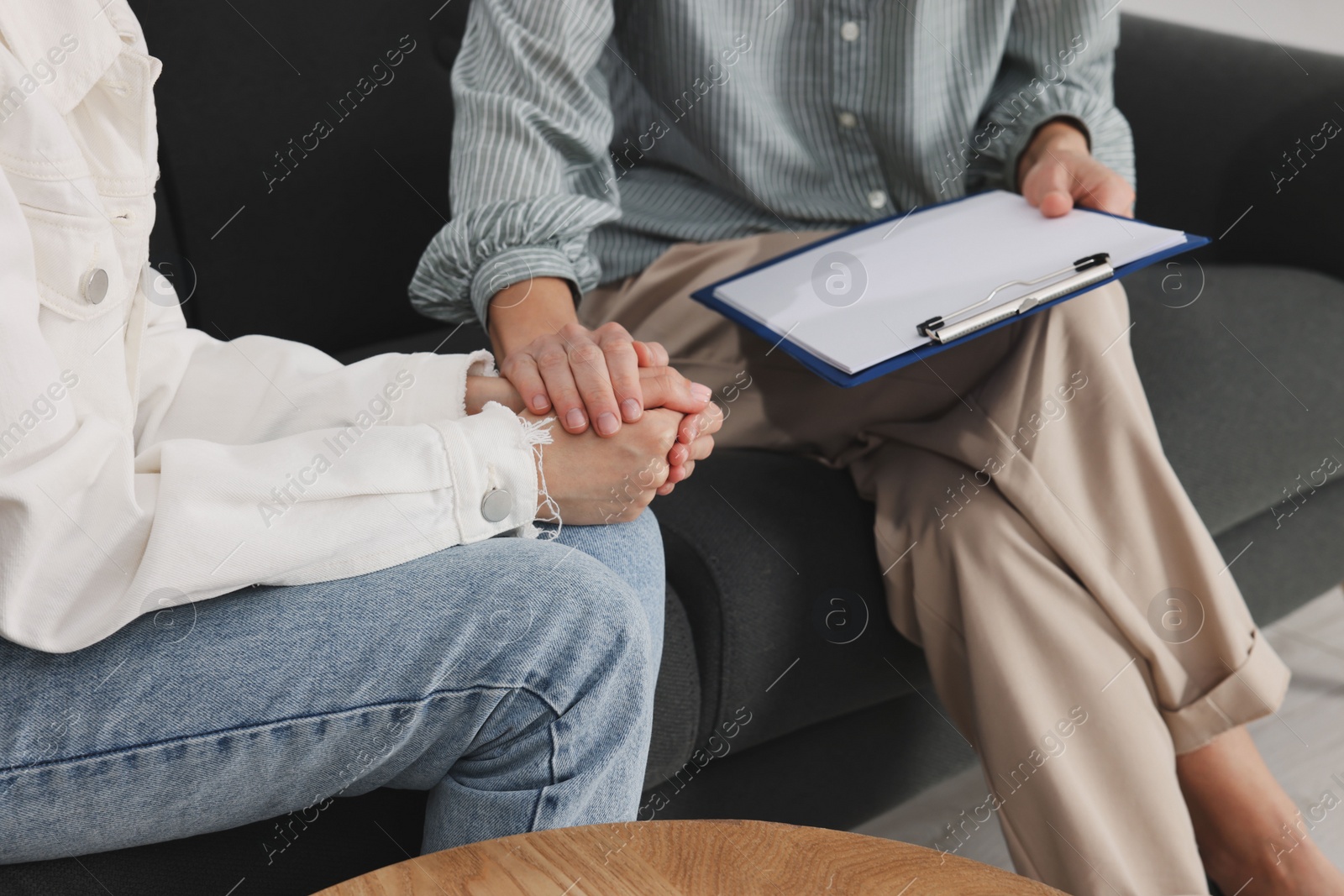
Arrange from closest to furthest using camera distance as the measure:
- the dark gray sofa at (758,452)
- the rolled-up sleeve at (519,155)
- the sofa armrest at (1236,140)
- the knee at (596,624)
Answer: the knee at (596,624) < the dark gray sofa at (758,452) < the rolled-up sleeve at (519,155) < the sofa armrest at (1236,140)

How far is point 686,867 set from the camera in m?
0.44

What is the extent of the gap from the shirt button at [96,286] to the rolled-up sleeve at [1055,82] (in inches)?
35.8

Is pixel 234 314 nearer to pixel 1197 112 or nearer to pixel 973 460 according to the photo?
pixel 973 460

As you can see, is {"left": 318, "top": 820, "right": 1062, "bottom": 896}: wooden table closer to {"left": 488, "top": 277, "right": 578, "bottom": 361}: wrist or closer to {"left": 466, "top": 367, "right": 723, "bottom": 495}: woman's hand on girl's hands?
{"left": 466, "top": 367, "right": 723, "bottom": 495}: woman's hand on girl's hands

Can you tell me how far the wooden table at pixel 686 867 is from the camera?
0.42 m

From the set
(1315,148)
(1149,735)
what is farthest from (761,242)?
(1315,148)

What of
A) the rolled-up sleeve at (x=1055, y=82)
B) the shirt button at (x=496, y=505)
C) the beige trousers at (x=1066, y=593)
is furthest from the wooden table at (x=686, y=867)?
the rolled-up sleeve at (x=1055, y=82)

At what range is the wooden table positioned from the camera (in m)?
0.42

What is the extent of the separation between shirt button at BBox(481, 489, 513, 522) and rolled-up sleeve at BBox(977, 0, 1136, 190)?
0.76m

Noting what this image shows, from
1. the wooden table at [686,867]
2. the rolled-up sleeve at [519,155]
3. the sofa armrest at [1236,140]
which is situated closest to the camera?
the wooden table at [686,867]

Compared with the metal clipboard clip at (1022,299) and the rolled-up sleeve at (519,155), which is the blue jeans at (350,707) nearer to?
the metal clipboard clip at (1022,299)

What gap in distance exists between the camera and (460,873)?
43 centimetres

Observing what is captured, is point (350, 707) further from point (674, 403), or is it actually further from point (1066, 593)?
point (1066, 593)

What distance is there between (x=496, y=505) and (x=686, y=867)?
0.90 feet
